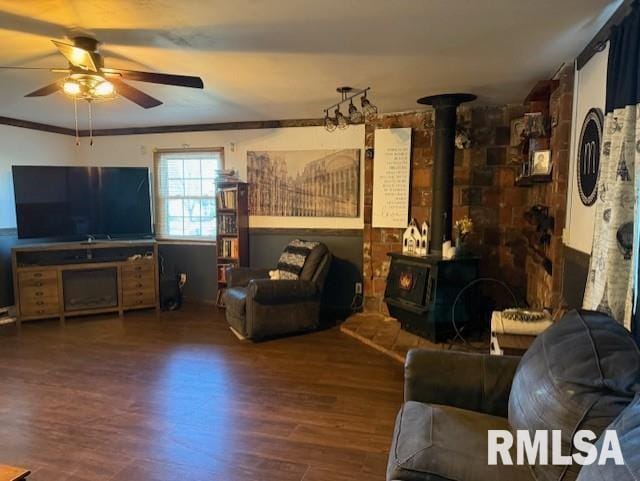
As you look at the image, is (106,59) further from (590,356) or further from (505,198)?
(505,198)

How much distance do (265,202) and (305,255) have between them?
3.35 ft

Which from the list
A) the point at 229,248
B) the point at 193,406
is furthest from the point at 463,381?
the point at 229,248

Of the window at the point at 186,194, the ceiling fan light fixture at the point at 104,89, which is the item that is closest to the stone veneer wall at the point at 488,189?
the window at the point at 186,194

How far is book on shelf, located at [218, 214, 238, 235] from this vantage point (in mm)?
5152

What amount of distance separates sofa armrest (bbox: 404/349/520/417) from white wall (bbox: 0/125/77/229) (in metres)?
5.13


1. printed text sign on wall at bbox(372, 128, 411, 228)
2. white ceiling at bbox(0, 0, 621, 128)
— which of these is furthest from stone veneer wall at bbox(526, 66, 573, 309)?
printed text sign on wall at bbox(372, 128, 411, 228)

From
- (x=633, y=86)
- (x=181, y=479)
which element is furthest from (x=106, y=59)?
(x=633, y=86)

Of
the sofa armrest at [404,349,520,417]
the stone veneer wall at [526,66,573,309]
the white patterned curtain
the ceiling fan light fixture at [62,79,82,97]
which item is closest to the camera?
the white patterned curtain

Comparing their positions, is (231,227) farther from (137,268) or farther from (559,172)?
(559,172)

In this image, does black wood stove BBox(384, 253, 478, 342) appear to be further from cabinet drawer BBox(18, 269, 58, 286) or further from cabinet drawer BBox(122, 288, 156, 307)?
cabinet drawer BBox(18, 269, 58, 286)

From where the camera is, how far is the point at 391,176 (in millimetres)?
4645

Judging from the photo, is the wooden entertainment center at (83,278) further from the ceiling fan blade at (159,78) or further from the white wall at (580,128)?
the white wall at (580,128)

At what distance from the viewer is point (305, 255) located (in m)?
4.57

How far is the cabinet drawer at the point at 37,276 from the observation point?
457 centimetres
